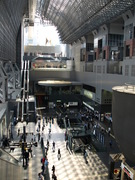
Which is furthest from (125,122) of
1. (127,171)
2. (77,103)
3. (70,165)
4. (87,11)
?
(77,103)

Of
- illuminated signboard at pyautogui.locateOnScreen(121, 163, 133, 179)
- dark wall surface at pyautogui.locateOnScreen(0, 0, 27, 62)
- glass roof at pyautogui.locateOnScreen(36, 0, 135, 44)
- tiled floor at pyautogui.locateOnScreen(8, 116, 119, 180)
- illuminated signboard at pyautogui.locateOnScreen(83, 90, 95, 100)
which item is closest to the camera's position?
illuminated signboard at pyautogui.locateOnScreen(121, 163, 133, 179)

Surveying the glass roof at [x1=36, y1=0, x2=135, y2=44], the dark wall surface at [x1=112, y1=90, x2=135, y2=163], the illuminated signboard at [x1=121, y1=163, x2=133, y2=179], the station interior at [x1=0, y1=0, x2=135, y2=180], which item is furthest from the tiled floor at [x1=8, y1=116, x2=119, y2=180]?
the glass roof at [x1=36, y1=0, x2=135, y2=44]

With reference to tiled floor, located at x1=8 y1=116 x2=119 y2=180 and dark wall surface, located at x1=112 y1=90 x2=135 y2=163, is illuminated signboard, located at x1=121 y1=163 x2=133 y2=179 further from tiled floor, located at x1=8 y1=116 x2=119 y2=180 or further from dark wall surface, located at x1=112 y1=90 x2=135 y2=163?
tiled floor, located at x1=8 y1=116 x2=119 y2=180

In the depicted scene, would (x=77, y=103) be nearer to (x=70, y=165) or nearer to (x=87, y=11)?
(x=87, y=11)

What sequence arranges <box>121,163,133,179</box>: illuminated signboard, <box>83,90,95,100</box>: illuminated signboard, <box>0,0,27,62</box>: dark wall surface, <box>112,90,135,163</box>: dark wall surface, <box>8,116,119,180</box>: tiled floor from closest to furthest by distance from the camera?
<box>112,90,135,163</box>: dark wall surface
<box>121,163,133,179</box>: illuminated signboard
<box>8,116,119,180</box>: tiled floor
<box>0,0,27,62</box>: dark wall surface
<box>83,90,95,100</box>: illuminated signboard

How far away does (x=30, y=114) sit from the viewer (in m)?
25.1

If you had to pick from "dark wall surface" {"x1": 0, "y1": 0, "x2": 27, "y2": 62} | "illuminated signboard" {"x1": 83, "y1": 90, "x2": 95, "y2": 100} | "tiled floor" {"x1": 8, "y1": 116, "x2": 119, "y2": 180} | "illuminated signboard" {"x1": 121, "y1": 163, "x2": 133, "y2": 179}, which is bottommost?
"tiled floor" {"x1": 8, "y1": 116, "x2": 119, "y2": 180}

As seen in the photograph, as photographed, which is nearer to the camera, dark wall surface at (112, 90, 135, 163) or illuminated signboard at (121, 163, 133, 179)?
dark wall surface at (112, 90, 135, 163)

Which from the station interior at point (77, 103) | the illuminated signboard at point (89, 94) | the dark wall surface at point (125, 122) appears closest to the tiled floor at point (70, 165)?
the station interior at point (77, 103)

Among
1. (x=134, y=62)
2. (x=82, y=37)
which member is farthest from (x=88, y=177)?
(x=82, y=37)

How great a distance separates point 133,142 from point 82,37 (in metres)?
32.9

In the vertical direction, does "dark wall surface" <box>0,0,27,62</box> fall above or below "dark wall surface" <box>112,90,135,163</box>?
above

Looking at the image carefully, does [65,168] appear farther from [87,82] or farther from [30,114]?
[87,82]

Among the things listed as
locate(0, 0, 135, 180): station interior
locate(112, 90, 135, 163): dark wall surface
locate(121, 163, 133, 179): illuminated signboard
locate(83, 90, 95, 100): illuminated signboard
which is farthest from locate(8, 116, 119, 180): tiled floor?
locate(83, 90, 95, 100): illuminated signboard
